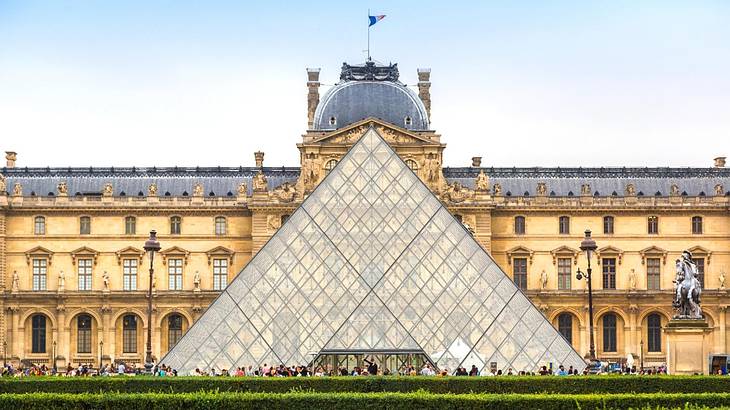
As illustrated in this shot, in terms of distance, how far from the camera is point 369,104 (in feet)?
218

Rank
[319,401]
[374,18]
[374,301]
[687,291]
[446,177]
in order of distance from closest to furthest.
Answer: [319,401] → [687,291] → [374,301] → [374,18] → [446,177]

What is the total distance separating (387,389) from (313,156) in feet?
117

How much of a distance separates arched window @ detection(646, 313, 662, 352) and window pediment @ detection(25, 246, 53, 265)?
24.4m

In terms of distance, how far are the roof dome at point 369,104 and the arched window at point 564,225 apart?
22.1 ft

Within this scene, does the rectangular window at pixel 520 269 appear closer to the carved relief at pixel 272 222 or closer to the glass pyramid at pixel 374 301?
the carved relief at pixel 272 222

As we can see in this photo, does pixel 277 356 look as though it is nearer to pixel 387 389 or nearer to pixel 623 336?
pixel 387 389

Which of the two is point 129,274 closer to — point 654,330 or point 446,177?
point 446,177

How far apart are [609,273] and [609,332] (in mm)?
2418

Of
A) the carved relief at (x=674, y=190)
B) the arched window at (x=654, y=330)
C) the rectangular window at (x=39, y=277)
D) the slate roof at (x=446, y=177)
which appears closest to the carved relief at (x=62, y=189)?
the slate roof at (x=446, y=177)

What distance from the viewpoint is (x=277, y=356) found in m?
37.4

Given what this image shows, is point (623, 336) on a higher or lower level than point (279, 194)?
lower

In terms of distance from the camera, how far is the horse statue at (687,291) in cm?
3662

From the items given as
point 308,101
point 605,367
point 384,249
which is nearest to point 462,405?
point 384,249

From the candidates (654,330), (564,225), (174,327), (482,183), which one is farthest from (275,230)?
(654,330)
